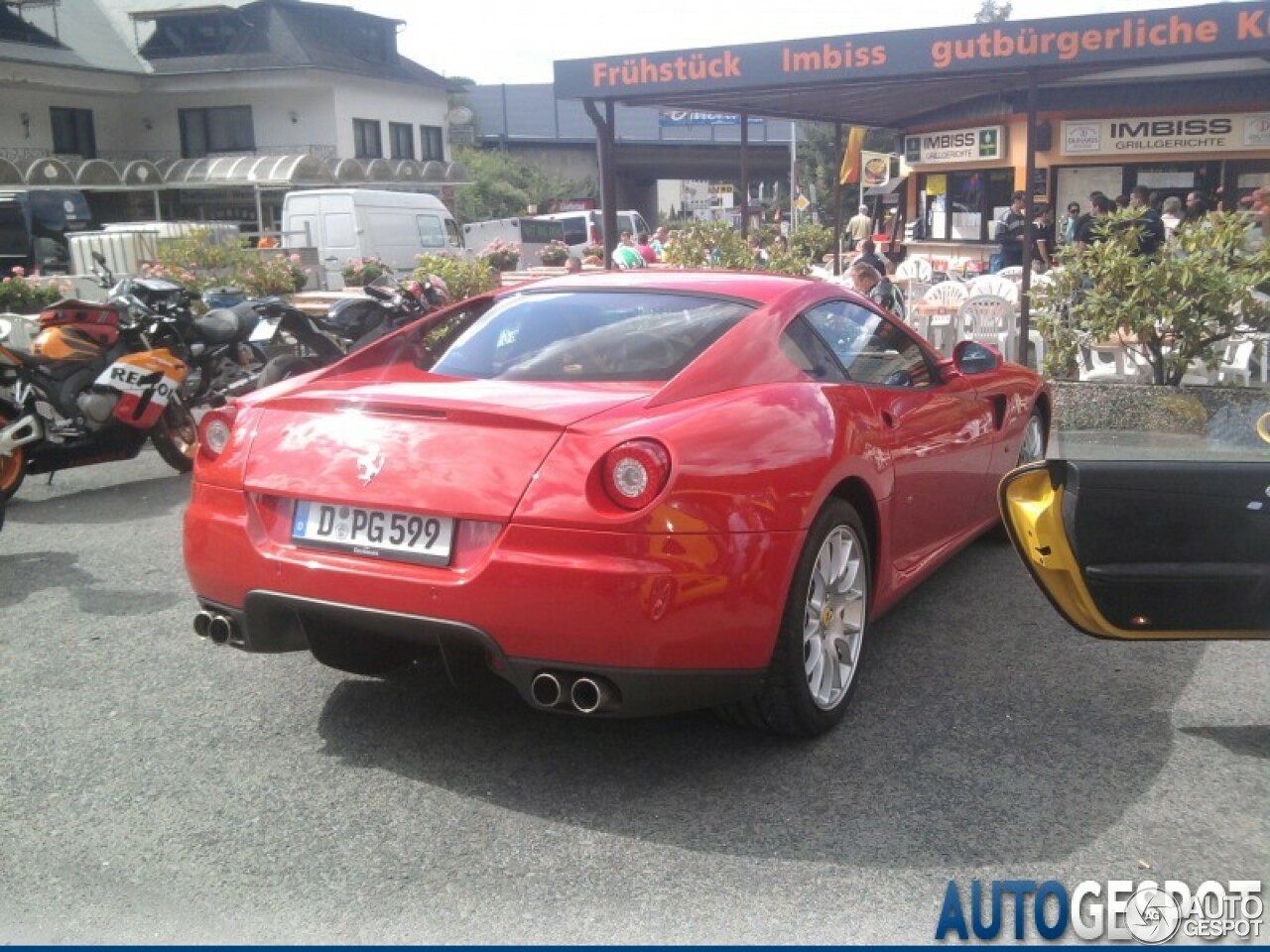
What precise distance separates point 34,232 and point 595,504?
2618cm

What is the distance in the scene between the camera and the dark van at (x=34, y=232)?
1007 inches

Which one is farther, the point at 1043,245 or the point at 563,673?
the point at 1043,245

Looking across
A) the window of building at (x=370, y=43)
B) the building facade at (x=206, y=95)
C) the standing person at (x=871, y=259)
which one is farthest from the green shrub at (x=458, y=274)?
the window of building at (x=370, y=43)

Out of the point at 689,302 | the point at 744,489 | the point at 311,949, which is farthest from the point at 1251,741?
the point at 311,949

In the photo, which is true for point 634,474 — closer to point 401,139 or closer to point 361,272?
point 361,272

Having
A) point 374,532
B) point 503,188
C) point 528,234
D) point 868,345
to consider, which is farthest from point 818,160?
point 374,532

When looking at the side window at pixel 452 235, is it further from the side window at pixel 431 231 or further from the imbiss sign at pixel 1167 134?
the imbiss sign at pixel 1167 134

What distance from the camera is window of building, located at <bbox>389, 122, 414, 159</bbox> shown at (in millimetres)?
47059

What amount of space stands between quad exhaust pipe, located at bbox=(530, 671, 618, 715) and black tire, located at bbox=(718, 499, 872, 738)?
51 centimetres

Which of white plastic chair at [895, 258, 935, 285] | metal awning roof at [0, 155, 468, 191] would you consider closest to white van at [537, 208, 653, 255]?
metal awning roof at [0, 155, 468, 191]

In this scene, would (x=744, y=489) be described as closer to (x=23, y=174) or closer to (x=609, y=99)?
Result: (x=609, y=99)

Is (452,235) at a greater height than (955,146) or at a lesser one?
lesser

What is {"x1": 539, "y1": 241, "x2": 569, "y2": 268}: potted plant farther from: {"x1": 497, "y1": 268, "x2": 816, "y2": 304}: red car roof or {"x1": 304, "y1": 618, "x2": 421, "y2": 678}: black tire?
{"x1": 304, "y1": 618, "x2": 421, "y2": 678}: black tire

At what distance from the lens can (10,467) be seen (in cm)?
716
